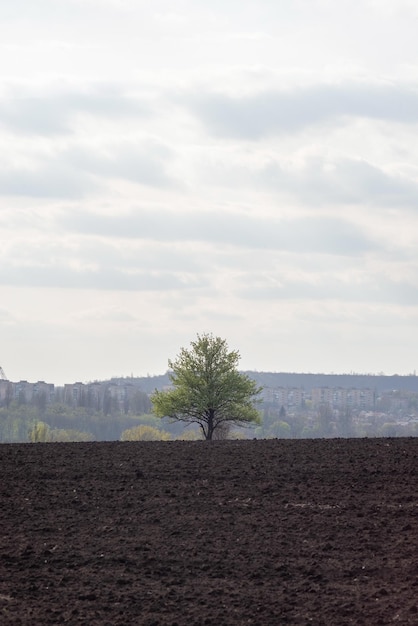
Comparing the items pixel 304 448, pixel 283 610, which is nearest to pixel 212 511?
pixel 283 610

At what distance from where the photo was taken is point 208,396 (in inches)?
1859

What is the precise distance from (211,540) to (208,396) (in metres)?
29.6

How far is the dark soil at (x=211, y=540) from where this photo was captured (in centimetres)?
1388

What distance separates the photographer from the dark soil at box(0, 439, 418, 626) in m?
13.9

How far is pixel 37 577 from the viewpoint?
15.2 m

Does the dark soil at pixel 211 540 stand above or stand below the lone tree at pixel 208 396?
below

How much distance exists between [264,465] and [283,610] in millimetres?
12211

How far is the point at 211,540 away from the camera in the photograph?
1766 cm

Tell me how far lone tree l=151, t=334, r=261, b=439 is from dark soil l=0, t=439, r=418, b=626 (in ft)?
62.8

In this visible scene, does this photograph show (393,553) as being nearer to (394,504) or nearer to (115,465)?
(394,504)

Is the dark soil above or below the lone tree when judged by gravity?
below

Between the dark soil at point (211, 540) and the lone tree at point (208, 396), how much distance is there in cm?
1913

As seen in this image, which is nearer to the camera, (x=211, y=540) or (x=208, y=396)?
(x=211, y=540)

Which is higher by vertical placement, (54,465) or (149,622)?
(54,465)
